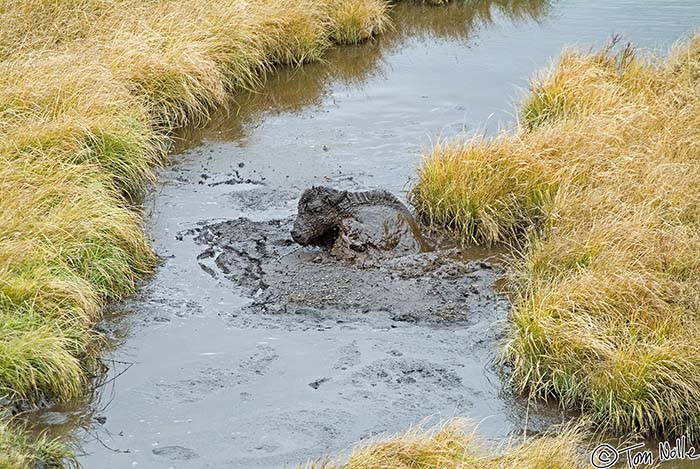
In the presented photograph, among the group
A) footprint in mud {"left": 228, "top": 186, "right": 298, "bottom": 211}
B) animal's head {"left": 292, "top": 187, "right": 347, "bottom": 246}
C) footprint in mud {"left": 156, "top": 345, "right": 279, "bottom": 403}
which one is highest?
animal's head {"left": 292, "top": 187, "right": 347, "bottom": 246}

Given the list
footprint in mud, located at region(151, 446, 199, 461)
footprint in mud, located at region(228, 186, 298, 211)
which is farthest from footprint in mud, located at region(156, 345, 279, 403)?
footprint in mud, located at region(228, 186, 298, 211)

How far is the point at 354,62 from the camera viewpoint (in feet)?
49.0

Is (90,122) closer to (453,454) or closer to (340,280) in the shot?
(340,280)

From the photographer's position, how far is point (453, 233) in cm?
A: 927

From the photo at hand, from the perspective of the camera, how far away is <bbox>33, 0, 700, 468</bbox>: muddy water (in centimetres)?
646

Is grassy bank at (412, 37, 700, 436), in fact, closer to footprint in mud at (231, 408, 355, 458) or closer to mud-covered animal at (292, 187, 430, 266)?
mud-covered animal at (292, 187, 430, 266)

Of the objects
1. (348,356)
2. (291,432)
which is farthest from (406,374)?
(291,432)

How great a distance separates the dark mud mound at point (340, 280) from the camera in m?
7.98

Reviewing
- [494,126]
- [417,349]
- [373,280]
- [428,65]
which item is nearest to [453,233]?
[373,280]

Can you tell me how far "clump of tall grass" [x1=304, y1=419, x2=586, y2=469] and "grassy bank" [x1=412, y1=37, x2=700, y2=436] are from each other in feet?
2.33

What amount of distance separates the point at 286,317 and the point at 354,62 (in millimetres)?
7801

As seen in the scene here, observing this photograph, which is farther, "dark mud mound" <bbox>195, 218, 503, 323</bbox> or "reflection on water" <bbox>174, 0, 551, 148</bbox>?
"reflection on water" <bbox>174, 0, 551, 148</bbox>

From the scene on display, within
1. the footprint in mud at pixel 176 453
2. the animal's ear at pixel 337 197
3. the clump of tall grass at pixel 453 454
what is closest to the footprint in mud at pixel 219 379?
the footprint in mud at pixel 176 453

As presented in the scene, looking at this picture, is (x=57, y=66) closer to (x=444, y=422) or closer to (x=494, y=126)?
(x=494, y=126)
